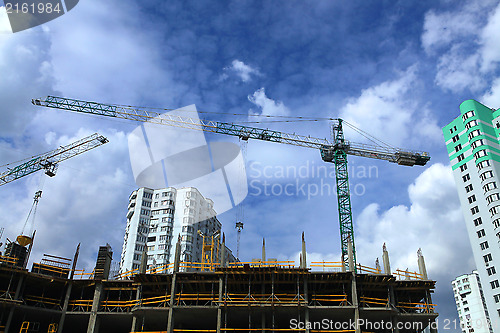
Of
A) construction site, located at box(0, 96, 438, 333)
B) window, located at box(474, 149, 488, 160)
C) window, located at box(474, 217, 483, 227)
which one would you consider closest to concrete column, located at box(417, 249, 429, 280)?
construction site, located at box(0, 96, 438, 333)

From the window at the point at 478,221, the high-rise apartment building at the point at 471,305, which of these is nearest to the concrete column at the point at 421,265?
the window at the point at 478,221

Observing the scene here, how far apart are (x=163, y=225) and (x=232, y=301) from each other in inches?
2560

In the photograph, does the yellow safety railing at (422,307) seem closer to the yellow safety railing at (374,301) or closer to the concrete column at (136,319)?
the yellow safety railing at (374,301)

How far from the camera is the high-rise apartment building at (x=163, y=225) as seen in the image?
97.7 metres

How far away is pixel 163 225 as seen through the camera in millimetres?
100875

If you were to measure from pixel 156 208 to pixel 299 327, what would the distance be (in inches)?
2847

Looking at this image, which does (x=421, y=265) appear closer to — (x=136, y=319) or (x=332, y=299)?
(x=332, y=299)

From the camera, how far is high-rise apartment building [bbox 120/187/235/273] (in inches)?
3847

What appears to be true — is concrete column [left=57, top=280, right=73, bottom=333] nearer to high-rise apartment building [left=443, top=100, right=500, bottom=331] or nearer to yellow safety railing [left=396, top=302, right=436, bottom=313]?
yellow safety railing [left=396, top=302, right=436, bottom=313]

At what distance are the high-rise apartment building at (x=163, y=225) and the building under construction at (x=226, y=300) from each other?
172 ft

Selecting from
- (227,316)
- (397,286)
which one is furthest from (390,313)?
(227,316)

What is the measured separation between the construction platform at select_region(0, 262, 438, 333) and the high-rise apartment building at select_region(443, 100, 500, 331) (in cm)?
4088

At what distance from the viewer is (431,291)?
41.8 meters

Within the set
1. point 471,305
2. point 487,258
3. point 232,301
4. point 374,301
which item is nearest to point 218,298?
point 232,301
